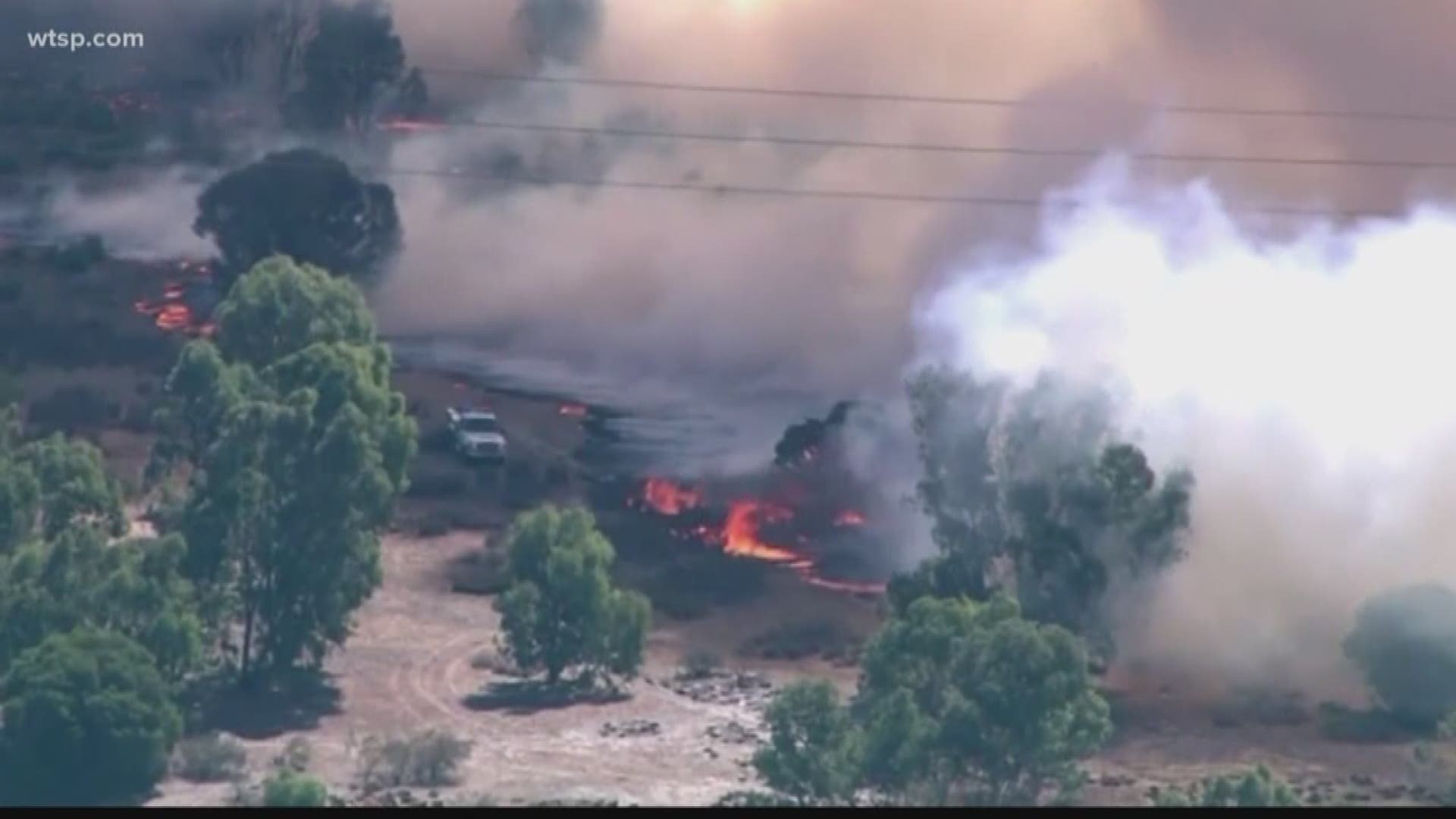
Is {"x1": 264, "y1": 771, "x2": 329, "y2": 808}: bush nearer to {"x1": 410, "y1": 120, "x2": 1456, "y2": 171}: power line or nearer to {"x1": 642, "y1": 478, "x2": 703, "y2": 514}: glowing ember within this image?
{"x1": 642, "y1": 478, "x2": 703, "y2": 514}: glowing ember

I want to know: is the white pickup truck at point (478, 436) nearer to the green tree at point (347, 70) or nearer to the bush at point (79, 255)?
the bush at point (79, 255)

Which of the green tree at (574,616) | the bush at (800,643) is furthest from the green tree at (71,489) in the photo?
the bush at (800,643)

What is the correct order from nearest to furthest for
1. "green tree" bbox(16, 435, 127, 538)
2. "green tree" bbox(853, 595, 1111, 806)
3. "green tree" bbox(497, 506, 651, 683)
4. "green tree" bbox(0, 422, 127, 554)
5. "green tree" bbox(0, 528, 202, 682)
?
"green tree" bbox(853, 595, 1111, 806), "green tree" bbox(0, 528, 202, 682), "green tree" bbox(497, 506, 651, 683), "green tree" bbox(0, 422, 127, 554), "green tree" bbox(16, 435, 127, 538)

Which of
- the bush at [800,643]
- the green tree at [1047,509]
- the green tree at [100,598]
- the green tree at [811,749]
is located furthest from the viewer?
the bush at [800,643]

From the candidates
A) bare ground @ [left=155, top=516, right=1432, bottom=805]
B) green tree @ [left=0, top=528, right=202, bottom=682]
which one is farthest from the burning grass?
green tree @ [left=0, top=528, right=202, bottom=682]

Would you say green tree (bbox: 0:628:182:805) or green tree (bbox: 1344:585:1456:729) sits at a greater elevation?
green tree (bbox: 1344:585:1456:729)

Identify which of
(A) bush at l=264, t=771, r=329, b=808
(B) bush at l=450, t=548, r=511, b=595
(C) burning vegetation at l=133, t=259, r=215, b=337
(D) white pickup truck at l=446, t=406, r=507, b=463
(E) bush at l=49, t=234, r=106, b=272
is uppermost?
(E) bush at l=49, t=234, r=106, b=272

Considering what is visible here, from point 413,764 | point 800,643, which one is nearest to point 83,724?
point 413,764
